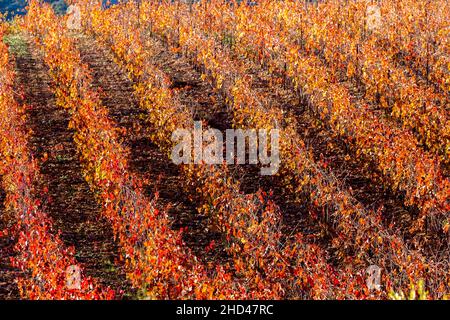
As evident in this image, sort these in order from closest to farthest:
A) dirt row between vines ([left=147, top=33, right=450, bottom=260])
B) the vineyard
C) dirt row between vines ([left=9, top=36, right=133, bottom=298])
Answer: the vineyard
dirt row between vines ([left=9, top=36, right=133, bottom=298])
dirt row between vines ([left=147, top=33, right=450, bottom=260])

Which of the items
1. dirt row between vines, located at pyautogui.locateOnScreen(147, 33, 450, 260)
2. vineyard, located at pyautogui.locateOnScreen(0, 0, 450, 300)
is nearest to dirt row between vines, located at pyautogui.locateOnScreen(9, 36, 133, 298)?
vineyard, located at pyautogui.locateOnScreen(0, 0, 450, 300)

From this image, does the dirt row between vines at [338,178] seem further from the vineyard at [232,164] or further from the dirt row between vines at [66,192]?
the dirt row between vines at [66,192]

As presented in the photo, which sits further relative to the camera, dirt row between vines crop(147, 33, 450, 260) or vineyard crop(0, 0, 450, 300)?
dirt row between vines crop(147, 33, 450, 260)

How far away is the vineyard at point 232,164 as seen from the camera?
35.2 feet

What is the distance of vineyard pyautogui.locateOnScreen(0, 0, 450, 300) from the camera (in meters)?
10.7

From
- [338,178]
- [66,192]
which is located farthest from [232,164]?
[66,192]

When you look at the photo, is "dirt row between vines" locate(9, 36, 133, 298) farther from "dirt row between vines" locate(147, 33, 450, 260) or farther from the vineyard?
"dirt row between vines" locate(147, 33, 450, 260)

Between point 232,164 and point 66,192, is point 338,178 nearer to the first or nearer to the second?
point 232,164

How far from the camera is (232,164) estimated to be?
1523 centimetres

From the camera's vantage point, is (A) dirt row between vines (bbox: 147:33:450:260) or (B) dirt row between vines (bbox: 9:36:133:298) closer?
(B) dirt row between vines (bbox: 9:36:133:298)

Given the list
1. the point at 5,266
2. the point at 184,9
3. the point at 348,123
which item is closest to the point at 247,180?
the point at 348,123

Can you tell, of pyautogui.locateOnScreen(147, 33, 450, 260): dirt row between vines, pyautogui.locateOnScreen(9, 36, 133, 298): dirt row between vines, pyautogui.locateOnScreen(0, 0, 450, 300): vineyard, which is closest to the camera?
pyautogui.locateOnScreen(0, 0, 450, 300): vineyard

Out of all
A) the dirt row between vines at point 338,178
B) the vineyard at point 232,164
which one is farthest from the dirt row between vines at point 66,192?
the dirt row between vines at point 338,178

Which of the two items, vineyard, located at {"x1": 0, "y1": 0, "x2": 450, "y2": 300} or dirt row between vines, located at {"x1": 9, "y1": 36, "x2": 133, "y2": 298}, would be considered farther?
dirt row between vines, located at {"x1": 9, "y1": 36, "x2": 133, "y2": 298}
